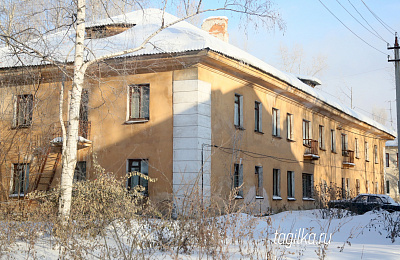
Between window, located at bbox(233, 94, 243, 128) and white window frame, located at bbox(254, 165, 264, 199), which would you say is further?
white window frame, located at bbox(254, 165, 264, 199)

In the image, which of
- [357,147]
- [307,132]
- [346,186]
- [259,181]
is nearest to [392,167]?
[357,147]

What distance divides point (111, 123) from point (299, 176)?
1103 centimetres

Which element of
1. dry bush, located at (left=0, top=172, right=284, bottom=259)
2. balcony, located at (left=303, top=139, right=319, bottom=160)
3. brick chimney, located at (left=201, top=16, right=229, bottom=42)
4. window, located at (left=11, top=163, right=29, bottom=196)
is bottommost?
dry bush, located at (left=0, top=172, right=284, bottom=259)

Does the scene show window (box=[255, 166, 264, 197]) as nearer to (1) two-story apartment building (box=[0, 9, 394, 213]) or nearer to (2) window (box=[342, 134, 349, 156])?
(1) two-story apartment building (box=[0, 9, 394, 213])

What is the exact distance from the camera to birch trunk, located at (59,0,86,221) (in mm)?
9828

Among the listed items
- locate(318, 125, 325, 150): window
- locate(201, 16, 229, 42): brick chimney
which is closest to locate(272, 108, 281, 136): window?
locate(201, 16, 229, 42): brick chimney

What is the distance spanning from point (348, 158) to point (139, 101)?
63.4 ft

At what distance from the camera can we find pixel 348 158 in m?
33.4

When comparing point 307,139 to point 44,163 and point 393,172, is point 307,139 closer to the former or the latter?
point 44,163

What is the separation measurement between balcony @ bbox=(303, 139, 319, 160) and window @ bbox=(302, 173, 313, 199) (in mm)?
1062

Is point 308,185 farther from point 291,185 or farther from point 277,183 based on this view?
point 277,183

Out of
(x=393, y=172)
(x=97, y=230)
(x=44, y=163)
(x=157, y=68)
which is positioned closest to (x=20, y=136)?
(x=44, y=163)

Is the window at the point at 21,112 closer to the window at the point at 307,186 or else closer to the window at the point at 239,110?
the window at the point at 239,110

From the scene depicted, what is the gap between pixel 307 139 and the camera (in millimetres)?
26047
